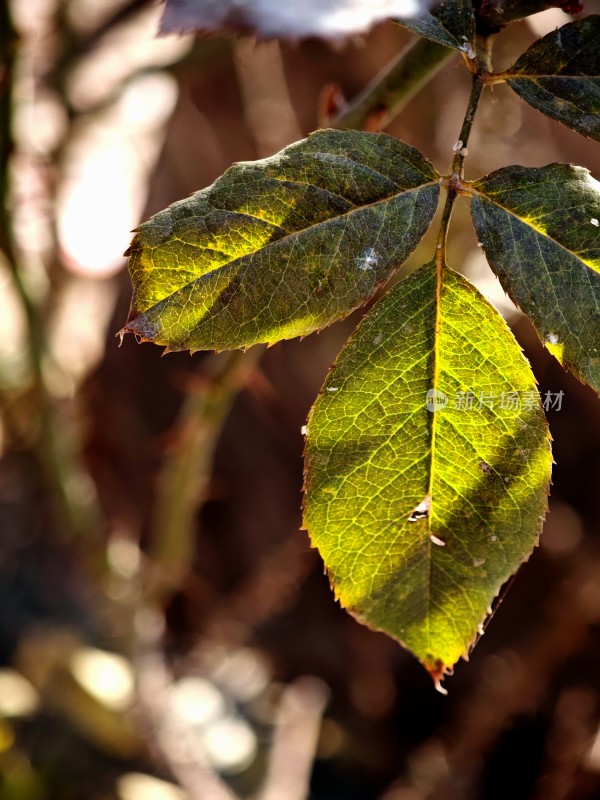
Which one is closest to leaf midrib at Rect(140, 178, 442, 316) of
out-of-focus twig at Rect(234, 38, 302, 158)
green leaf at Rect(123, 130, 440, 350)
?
green leaf at Rect(123, 130, 440, 350)

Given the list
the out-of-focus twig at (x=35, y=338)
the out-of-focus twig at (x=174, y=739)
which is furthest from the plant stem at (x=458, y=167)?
the out-of-focus twig at (x=174, y=739)

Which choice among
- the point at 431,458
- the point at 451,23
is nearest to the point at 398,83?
the point at 451,23

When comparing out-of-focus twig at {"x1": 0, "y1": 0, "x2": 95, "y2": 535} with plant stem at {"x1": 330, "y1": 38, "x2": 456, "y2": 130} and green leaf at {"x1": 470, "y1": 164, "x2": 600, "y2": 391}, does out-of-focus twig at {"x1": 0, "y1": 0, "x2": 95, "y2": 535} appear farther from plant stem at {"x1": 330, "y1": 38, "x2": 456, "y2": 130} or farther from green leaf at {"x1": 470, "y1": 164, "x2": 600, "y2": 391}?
green leaf at {"x1": 470, "y1": 164, "x2": 600, "y2": 391}

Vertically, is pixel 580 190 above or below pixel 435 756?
above

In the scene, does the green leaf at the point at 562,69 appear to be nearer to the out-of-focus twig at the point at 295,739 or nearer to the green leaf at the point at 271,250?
the green leaf at the point at 271,250

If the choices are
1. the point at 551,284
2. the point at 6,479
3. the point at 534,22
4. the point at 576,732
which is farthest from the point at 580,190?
the point at 6,479

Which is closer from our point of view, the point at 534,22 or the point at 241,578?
the point at 534,22

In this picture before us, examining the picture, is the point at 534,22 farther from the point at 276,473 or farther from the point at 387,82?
the point at 276,473

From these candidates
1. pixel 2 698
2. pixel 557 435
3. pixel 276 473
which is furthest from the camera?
pixel 276 473
